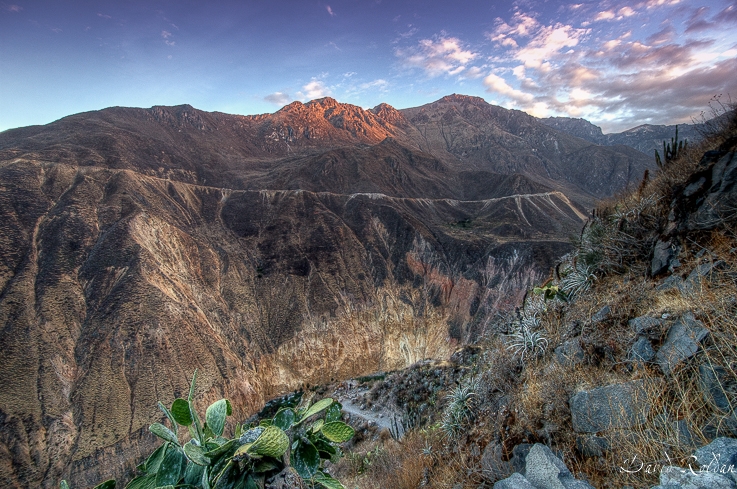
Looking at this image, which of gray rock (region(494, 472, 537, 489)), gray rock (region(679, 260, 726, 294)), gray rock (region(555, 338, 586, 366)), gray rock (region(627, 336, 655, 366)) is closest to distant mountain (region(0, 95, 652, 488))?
gray rock (region(679, 260, 726, 294))

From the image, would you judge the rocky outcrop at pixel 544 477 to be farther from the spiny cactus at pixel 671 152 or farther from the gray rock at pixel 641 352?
the spiny cactus at pixel 671 152

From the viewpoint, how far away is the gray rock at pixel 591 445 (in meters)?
3.23

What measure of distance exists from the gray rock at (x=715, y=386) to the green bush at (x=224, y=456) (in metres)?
3.15

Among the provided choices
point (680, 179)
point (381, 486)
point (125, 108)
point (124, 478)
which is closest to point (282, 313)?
point (124, 478)

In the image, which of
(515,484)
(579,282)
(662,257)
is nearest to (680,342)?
(515,484)

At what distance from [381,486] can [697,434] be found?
5732mm

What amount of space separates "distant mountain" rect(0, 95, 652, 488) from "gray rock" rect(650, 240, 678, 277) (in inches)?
204

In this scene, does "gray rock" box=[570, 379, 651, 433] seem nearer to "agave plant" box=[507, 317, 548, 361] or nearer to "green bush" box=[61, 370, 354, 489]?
"agave plant" box=[507, 317, 548, 361]

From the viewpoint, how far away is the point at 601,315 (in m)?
5.29

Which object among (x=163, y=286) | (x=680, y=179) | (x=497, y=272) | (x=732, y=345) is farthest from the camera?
(x=497, y=272)

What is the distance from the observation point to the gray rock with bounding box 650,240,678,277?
5.80m

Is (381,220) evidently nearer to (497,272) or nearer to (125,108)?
(497,272)

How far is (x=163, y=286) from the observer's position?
120 ft
